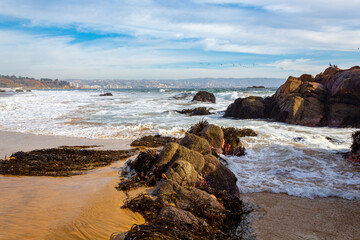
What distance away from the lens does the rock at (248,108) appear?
50.1ft

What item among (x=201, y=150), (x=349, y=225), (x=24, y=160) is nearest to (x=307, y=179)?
(x=349, y=225)

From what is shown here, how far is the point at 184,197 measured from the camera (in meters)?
3.55

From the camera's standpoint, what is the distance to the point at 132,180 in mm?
4570

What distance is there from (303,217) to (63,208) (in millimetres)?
3635

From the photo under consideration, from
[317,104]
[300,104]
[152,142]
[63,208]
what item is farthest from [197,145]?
[317,104]

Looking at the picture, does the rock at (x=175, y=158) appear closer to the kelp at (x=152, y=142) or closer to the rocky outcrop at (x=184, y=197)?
the rocky outcrop at (x=184, y=197)

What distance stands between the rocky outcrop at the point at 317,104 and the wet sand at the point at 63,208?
11.3 m

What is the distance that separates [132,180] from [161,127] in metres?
7.68

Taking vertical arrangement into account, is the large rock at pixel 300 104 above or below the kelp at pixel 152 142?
above

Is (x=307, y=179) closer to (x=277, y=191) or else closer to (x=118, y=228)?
(x=277, y=191)

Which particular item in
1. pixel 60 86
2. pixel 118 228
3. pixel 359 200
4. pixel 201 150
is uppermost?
pixel 60 86

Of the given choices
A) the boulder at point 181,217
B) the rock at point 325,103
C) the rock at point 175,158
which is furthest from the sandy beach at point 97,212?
the rock at point 325,103

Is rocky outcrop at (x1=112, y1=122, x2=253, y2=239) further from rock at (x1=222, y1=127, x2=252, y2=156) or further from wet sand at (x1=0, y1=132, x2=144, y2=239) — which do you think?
rock at (x1=222, y1=127, x2=252, y2=156)

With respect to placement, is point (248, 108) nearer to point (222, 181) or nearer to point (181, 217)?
point (222, 181)
